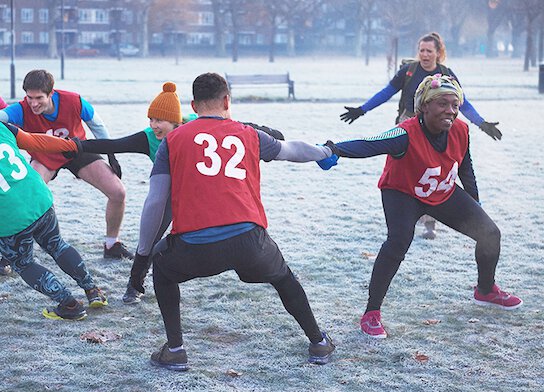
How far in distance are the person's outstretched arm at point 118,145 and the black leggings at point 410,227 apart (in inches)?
67.9

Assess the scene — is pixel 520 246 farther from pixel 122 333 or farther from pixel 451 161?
pixel 122 333

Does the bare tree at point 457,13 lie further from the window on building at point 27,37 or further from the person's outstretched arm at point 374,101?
the person's outstretched arm at point 374,101

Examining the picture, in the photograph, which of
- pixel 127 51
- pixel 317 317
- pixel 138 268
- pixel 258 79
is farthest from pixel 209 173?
pixel 127 51

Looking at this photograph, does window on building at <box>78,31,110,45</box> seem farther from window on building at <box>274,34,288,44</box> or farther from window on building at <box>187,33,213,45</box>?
window on building at <box>274,34,288,44</box>

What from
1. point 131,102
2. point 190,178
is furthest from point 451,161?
point 131,102

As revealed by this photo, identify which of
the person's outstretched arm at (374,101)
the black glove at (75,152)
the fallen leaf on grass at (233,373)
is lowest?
the fallen leaf on grass at (233,373)

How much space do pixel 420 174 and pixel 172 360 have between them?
2.06 m

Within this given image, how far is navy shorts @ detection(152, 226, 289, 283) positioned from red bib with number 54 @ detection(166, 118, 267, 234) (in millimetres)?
107

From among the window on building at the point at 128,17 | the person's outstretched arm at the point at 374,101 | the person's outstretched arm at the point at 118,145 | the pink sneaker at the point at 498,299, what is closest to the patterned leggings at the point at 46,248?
the person's outstretched arm at the point at 118,145

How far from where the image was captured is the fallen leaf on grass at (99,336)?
5746 millimetres

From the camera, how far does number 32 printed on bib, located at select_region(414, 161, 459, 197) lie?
595 cm

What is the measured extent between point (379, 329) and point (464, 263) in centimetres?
228

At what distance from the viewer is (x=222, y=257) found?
4.90 metres

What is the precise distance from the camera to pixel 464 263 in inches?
313
